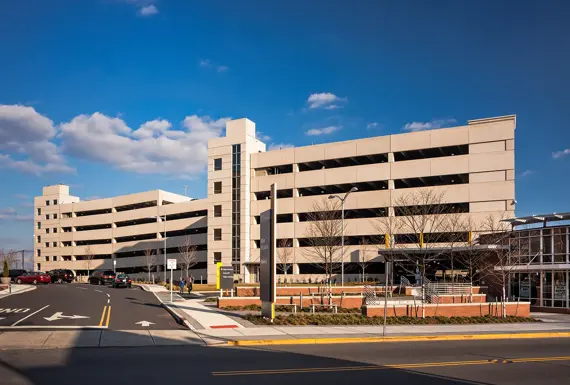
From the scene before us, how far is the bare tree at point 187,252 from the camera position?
3078 inches

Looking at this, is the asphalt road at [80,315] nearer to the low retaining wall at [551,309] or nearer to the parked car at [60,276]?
the low retaining wall at [551,309]

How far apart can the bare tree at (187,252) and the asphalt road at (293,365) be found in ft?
205

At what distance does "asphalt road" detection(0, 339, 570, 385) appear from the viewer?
11.1m

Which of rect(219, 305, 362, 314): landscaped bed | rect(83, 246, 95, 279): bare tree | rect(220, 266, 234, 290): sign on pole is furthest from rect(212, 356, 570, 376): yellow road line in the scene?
rect(83, 246, 95, 279): bare tree

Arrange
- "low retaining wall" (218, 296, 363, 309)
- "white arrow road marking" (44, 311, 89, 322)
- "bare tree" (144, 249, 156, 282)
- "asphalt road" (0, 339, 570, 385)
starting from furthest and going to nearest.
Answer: "bare tree" (144, 249, 156, 282) → "low retaining wall" (218, 296, 363, 309) → "white arrow road marking" (44, 311, 89, 322) → "asphalt road" (0, 339, 570, 385)

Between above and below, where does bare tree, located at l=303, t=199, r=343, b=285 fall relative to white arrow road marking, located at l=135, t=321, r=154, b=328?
above

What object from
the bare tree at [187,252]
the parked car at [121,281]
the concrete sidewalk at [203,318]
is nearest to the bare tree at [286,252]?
the bare tree at [187,252]

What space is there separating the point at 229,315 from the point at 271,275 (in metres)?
4.40

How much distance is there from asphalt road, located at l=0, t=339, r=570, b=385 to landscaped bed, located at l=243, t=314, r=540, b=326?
585 centimetres

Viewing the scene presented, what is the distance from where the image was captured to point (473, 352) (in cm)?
1581

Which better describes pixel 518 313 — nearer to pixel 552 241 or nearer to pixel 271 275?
pixel 552 241

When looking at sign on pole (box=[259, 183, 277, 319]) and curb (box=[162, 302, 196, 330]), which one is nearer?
curb (box=[162, 302, 196, 330])

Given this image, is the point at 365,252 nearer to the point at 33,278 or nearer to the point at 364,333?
the point at 33,278

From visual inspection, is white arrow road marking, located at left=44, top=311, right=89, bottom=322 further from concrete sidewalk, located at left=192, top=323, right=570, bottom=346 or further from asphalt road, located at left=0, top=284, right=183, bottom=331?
concrete sidewalk, located at left=192, top=323, right=570, bottom=346
